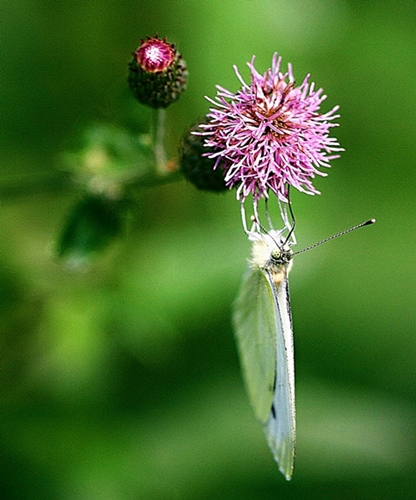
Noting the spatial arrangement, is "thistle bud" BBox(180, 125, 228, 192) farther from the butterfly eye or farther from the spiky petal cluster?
the butterfly eye

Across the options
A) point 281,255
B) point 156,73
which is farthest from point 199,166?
point 281,255

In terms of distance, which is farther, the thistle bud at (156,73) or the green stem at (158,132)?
the green stem at (158,132)

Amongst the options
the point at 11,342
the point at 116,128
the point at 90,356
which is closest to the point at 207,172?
the point at 116,128

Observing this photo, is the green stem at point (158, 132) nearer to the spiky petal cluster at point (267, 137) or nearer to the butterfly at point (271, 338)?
the spiky petal cluster at point (267, 137)

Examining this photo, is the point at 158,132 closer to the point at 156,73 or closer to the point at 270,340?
the point at 156,73

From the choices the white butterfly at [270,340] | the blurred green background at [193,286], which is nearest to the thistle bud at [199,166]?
the white butterfly at [270,340]

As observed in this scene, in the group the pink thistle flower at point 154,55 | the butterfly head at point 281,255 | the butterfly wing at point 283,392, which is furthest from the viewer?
the butterfly head at point 281,255

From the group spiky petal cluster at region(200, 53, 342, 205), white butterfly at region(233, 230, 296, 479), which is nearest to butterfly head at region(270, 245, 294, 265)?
white butterfly at region(233, 230, 296, 479)

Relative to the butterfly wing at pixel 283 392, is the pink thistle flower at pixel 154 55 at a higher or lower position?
higher
